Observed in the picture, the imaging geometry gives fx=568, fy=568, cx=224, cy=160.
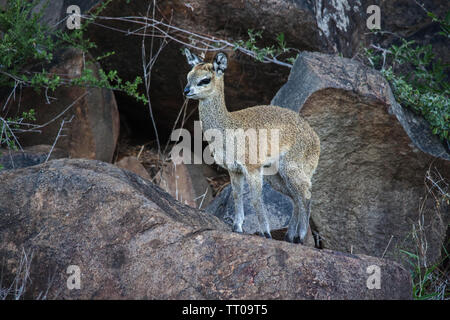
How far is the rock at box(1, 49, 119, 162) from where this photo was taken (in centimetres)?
883

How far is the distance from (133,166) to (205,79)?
3.80 m

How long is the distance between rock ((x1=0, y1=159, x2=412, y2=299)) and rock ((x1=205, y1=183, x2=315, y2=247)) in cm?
231

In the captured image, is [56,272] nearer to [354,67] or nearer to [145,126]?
[354,67]

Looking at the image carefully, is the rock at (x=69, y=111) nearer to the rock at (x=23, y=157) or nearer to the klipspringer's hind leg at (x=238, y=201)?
the rock at (x=23, y=157)

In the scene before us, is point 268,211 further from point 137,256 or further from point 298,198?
point 137,256

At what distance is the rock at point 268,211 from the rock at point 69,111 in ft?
8.56

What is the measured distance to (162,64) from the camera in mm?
9344

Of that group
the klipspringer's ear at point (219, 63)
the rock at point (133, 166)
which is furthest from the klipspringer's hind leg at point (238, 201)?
the rock at point (133, 166)

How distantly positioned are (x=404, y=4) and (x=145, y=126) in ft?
19.1

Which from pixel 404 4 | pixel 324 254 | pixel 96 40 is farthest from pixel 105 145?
pixel 404 4

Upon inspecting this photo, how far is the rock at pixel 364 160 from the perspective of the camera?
756cm

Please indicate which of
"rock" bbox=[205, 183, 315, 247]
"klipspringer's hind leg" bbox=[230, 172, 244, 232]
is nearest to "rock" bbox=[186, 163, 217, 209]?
"rock" bbox=[205, 183, 315, 247]

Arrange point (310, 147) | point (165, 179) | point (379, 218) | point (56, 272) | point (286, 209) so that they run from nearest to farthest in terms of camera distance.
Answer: point (56, 272) < point (310, 147) < point (286, 209) < point (379, 218) < point (165, 179)

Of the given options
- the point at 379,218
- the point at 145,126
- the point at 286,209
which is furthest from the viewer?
the point at 145,126
